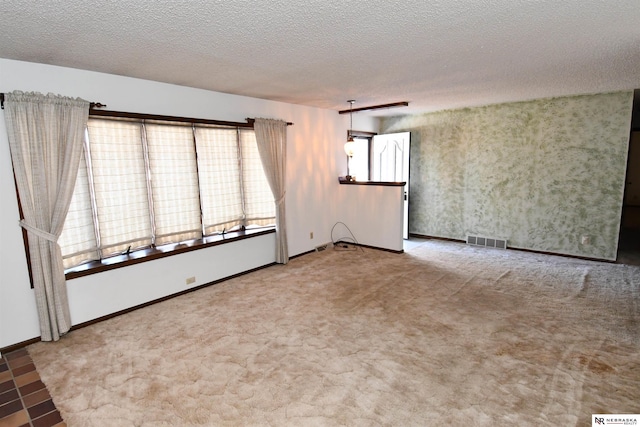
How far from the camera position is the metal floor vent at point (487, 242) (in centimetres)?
591

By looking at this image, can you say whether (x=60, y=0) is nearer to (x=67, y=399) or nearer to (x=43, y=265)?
(x=43, y=265)

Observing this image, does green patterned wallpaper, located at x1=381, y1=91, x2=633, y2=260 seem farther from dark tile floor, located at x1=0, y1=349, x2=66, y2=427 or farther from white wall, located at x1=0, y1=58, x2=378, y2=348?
dark tile floor, located at x1=0, y1=349, x2=66, y2=427

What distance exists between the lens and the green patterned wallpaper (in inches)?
193

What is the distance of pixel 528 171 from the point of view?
5535mm

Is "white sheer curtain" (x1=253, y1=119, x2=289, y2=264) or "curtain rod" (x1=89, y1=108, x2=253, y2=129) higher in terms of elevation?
"curtain rod" (x1=89, y1=108, x2=253, y2=129)

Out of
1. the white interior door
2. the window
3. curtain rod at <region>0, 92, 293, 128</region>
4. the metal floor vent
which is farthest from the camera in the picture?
the white interior door

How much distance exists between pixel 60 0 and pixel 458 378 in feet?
11.4

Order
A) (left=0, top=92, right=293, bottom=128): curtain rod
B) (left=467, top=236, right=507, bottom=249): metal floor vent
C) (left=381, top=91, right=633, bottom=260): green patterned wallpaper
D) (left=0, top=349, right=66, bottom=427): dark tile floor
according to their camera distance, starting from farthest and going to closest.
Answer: (left=467, top=236, right=507, bottom=249): metal floor vent, (left=381, top=91, right=633, bottom=260): green patterned wallpaper, (left=0, top=92, right=293, bottom=128): curtain rod, (left=0, top=349, right=66, bottom=427): dark tile floor

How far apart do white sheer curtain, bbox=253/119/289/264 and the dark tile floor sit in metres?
3.07

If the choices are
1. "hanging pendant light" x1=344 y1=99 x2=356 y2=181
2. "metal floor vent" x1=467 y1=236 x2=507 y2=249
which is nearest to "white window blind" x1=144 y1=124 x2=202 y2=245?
"hanging pendant light" x1=344 y1=99 x2=356 y2=181

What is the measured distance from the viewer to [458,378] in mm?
2420

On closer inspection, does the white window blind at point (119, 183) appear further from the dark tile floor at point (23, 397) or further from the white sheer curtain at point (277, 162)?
the white sheer curtain at point (277, 162)

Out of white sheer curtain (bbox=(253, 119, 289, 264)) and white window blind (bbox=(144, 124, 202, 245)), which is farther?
white sheer curtain (bbox=(253, 119, 289, 264))

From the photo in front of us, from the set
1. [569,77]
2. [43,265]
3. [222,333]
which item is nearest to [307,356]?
[222,333]
